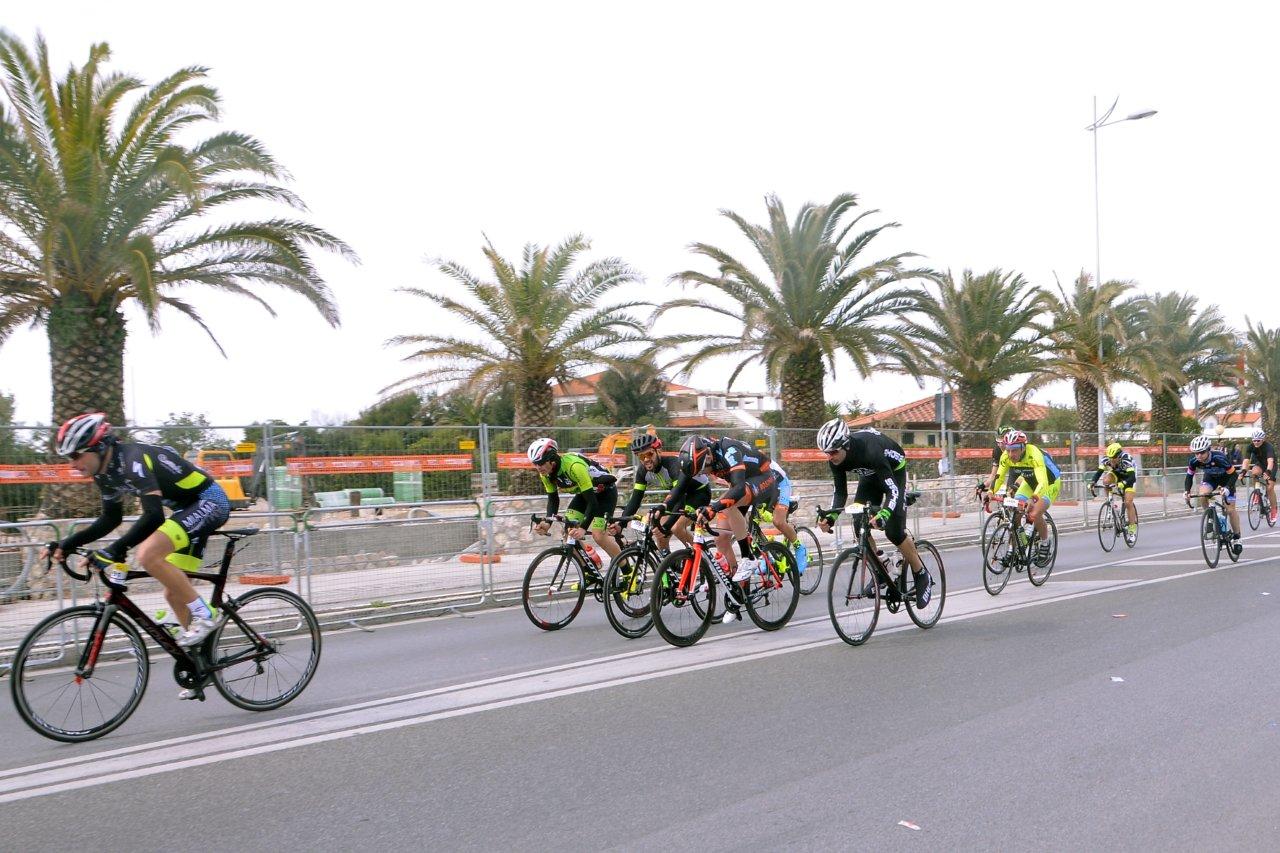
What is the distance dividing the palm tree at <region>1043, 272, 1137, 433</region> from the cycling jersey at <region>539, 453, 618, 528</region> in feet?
80.6

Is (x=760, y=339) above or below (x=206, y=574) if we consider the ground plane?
above

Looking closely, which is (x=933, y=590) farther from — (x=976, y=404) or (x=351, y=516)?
(x=976, y=404)

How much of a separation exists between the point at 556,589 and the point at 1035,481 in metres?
5.80

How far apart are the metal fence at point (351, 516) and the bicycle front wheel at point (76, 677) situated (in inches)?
138

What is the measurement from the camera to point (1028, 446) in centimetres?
1153

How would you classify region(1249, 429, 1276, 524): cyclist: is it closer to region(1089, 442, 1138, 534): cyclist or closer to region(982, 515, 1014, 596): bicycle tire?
region(1089, 442, 1138, 534): cyclist

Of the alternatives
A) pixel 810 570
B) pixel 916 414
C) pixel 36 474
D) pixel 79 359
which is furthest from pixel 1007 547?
pixel 916 414

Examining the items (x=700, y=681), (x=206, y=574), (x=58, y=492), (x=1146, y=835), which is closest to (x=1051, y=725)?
(x=1146, y=835)

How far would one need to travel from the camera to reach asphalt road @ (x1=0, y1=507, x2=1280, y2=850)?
4.29 meters

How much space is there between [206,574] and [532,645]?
3.05 metres

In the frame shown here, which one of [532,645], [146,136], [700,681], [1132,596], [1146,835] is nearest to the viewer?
[1146,835]

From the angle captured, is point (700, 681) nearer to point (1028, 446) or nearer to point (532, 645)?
point (532, 645)

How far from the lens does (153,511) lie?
5941 millimetres

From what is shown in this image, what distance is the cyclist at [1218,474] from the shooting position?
13742mm
